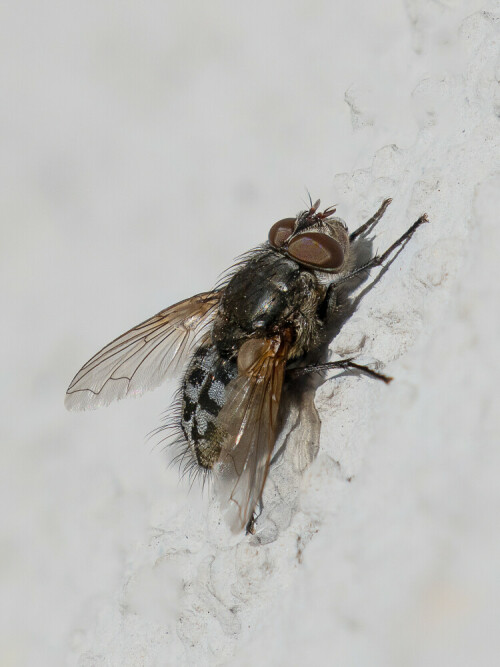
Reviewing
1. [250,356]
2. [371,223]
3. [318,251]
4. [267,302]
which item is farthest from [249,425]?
[371,223]

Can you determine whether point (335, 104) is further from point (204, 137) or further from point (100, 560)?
point (100, 560)

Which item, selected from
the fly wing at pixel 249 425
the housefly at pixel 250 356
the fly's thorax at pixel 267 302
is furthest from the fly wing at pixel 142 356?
the fly wing at pixel 249 425

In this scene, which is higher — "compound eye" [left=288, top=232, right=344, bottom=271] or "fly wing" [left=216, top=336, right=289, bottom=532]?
"compound eye" [left=288, top=232, right=344, bottom=271]

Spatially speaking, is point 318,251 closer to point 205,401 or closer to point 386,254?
point 386,254

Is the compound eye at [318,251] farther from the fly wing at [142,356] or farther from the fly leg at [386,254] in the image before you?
the fly wing at [142,356]

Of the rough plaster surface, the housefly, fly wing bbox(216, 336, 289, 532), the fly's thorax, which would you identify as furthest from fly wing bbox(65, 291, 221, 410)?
fly wing bbox(216, 336, 289, 532)

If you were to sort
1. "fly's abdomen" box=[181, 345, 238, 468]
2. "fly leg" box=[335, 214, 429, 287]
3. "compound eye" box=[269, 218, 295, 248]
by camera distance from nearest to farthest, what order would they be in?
"fly leg" box=[335, 214, 429, 287] < "fly's abdomen" box=[181, 345, 238, 468] < "compound eye" box=[269, 218, 295, 248]

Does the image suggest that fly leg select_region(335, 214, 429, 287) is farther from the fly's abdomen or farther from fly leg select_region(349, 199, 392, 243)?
the fly's abdomen

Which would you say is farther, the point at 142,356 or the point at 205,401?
the point at 142,356
